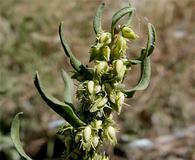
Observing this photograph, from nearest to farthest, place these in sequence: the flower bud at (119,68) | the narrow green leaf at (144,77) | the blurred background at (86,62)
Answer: the flower bud at (119,68) → the narrow green leaf at (144,77) → the blurred background at (86,62)

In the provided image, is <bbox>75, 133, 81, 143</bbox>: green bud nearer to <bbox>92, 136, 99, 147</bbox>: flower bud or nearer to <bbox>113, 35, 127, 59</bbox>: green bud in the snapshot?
→ <bbox>92, 136, 99, 147</bbox>: flower bud

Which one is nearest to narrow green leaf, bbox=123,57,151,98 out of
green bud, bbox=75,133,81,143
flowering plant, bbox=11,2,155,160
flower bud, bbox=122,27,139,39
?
flowering plant, bbox=11,2,155,160

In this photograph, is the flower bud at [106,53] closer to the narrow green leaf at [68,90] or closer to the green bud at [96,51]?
the green bud at [96,51]

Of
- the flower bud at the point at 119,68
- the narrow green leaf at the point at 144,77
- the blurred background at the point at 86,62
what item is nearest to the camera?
the flower bud at the point at 119,68

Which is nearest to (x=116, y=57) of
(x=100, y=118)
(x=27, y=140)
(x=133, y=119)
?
(x=100, y=118)

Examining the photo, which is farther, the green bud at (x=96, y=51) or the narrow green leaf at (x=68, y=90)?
the narrow green leaf at (x=68, y=90)

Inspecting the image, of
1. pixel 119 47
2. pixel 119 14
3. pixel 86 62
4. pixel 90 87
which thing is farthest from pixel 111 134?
pixel 86 62

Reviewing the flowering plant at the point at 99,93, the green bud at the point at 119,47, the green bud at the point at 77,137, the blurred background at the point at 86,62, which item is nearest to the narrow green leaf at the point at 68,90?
the flowering plant at the point at 99,93

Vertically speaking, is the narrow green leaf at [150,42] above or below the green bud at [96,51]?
above
